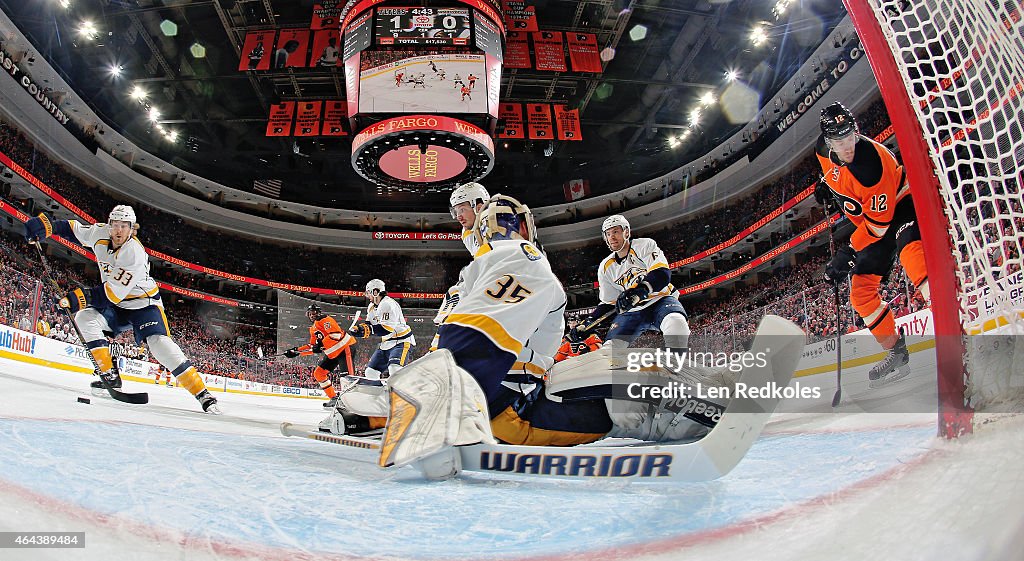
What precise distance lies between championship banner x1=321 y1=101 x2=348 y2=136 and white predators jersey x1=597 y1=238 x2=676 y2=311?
30.4 feet

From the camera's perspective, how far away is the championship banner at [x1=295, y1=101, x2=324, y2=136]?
38.5ft

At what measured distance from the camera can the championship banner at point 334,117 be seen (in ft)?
38.7

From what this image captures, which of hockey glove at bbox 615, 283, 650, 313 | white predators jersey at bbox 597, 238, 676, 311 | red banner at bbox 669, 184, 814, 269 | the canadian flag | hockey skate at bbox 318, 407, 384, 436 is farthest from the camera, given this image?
the canadian flag

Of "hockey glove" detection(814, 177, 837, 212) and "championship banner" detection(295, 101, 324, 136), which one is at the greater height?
"championship banner" detection(295, 101, 324, 136)

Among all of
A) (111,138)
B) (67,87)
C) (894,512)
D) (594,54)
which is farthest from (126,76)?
(894,512)

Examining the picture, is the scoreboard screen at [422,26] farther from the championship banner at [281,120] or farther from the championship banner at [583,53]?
the championship banner at [281,120]

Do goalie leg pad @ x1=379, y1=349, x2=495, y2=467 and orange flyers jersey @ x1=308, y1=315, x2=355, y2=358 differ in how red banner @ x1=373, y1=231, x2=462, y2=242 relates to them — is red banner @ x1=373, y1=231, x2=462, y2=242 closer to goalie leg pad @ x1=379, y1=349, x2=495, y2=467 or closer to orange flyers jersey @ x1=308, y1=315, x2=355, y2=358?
orange flyers jersey @ x1=308, y1=315, x2=355, y2=358

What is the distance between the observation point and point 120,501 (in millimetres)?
1083

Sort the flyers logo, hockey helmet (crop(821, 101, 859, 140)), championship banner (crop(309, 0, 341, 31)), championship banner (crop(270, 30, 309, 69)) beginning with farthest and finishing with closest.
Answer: championship banner (crop(309, 0, 341, 31))
championship banner (crop(270, 30, 309, 69))
the flyers logo
hockey helmet (crop(821, 101, 859, 140))

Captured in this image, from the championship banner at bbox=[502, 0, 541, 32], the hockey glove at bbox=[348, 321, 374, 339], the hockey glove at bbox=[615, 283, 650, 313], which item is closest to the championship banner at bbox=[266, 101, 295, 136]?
the championship banner at bbox=[502, 0, 541, 32]

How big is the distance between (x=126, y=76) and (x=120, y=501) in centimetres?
1547

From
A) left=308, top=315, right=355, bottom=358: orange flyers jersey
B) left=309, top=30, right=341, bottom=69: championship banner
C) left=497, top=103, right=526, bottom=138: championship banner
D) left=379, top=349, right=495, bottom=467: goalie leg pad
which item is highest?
left=309, top=30, right=341, bottom=69: championship banner

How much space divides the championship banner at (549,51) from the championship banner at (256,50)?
5.26 m

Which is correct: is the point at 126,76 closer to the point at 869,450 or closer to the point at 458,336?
the point at 458,336
